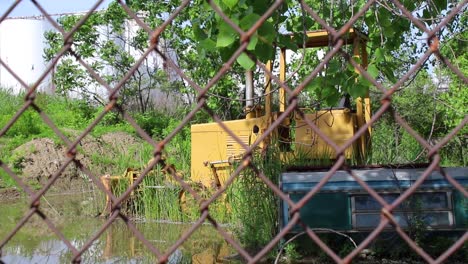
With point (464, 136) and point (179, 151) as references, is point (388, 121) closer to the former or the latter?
point (464, 136)

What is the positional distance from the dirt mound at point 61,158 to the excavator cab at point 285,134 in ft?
11.6

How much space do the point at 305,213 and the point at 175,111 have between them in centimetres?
1097

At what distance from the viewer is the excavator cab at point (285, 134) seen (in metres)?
8.16

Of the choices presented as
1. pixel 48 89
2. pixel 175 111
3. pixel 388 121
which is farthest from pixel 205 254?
pixel 48 89

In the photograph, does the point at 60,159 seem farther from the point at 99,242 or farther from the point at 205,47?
the point at 205,47

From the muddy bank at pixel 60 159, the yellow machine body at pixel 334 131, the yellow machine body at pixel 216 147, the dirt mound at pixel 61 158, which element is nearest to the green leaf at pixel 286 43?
the yellow machine body at pixel 334 131

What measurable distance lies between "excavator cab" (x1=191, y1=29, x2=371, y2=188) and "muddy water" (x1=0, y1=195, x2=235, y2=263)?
99cm

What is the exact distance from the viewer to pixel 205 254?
7.18 m

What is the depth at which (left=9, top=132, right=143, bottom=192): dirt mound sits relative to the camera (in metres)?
13.8

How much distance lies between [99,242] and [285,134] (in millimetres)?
2740

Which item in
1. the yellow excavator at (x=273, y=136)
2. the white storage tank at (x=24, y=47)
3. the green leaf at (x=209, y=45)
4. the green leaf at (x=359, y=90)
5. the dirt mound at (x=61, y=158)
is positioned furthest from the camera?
the white storage tank at (x=24, y=47)

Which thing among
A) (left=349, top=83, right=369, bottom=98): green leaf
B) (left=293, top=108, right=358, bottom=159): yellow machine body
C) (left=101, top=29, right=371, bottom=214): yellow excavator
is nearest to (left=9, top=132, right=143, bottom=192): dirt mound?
(left=101, top=29, right=371, bottom=214): yellow excavator

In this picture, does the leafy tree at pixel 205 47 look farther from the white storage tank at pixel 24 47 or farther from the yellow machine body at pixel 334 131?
the white storage tank at pixel 24 47

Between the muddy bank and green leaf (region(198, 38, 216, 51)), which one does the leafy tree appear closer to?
green leaf (region(198, 38, 216, 51))
